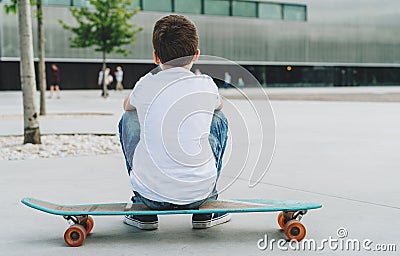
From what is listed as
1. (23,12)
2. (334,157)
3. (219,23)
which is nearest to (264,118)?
(334,157)

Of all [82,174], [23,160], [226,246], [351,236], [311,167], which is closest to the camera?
[226,246]

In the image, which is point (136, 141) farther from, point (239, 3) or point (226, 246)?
point (239, 3)

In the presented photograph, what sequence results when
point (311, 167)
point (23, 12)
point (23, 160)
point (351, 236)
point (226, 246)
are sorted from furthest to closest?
point (23, 12) → point (23, 160) → point (311, 167) → point (351, 236) → point (226, 246)

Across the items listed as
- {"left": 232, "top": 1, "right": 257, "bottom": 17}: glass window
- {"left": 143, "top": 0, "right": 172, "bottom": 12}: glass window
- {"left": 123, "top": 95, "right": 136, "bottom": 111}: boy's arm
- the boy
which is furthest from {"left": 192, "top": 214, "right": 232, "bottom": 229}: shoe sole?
{"left": 232, "top": 1, "right": 257, "bottom": 17}: glass window

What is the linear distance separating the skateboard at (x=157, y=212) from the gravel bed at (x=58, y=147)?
465 cm

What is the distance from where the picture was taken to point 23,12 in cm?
946

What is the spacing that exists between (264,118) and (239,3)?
4862cm

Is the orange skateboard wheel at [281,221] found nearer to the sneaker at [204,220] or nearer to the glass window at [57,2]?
the sneaker at [204,220]

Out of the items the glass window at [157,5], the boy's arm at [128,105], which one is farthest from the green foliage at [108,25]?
the boy's arm at [128,105]

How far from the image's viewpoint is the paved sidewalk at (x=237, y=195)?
4.10 meters

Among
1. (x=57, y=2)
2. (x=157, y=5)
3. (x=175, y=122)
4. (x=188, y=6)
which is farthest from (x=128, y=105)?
(x=188, y=6)

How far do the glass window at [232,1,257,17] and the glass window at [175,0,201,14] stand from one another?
361 cm

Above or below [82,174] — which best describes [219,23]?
above

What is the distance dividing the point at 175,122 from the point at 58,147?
5881mm
